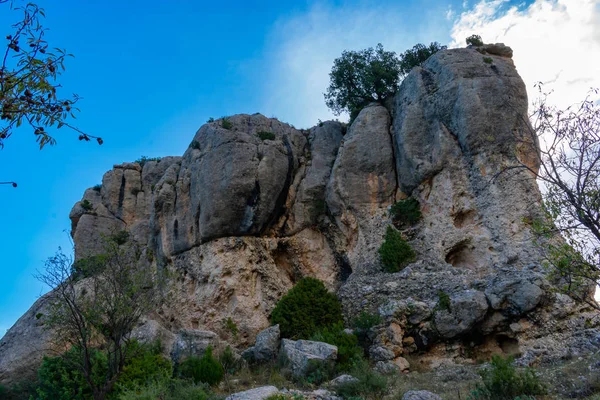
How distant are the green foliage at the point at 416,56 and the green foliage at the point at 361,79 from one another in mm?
412

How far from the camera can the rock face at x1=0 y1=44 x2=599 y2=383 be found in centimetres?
1747

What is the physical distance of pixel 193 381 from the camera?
46.8ft

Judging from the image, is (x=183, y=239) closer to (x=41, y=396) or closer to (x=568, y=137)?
(x=41, y=396)

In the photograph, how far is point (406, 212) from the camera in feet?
75.6

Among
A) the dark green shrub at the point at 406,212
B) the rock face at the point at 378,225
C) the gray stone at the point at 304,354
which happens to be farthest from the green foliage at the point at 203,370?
the dark green shrub at the point at 406,212

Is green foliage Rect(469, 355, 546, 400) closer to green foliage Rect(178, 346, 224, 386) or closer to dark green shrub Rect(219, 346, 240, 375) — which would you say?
green foliage Rect(178, 346, 224, 386)

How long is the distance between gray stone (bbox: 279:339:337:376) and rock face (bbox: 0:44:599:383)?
38cm

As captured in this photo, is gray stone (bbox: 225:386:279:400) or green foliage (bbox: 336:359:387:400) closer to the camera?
gray stone (bbox: 225:386:279:400)

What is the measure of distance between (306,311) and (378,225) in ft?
19.7

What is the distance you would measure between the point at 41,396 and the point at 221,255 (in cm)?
1067

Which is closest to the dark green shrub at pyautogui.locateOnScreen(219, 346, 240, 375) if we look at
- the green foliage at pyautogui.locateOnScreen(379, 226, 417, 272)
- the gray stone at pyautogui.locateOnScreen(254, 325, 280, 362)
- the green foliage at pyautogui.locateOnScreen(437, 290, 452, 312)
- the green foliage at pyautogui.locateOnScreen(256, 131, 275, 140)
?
the gray stone at pyautogui.locateOnScreen(254, 325, 280, 362)

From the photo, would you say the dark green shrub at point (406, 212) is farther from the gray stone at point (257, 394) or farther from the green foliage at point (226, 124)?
the gray stone at point (257, 394)

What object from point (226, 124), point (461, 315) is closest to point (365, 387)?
point (461, 315)

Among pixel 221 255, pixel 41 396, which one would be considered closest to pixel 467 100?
pixel 221 255
